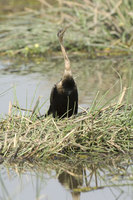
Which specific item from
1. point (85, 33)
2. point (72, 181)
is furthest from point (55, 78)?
point (72, 181)

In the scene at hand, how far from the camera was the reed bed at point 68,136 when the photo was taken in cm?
561

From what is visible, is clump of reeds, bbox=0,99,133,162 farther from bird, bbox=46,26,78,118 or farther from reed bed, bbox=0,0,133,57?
reed bed, bbox=0,0,133,57

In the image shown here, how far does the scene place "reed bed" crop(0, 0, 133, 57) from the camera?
40.8ft

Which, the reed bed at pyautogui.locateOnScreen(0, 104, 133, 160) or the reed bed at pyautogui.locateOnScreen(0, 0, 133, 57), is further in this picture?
the reed bed at pyautogui.locateOnScreen(0, 0, 133, 57)

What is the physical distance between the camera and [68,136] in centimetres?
557

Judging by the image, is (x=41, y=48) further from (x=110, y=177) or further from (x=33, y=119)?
(x=110, y=177)

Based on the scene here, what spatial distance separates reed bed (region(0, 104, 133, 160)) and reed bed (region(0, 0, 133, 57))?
6343 mm

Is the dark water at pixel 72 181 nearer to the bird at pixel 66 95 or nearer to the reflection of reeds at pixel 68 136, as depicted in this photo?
the reflection of reeds at pixel 68 136

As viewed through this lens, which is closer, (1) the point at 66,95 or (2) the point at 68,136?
(2) the point at 68,136

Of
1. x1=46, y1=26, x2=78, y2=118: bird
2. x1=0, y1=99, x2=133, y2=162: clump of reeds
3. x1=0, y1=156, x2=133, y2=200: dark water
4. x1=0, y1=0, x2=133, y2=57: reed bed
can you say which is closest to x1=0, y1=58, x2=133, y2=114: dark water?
x1=0, y1=0, x2=133, y2=57: reed bed

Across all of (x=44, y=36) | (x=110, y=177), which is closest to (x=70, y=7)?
(x=44, y=36)

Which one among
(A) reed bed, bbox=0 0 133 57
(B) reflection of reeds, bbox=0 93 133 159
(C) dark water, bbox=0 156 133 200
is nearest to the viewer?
(C) dark water, bbox=0 156 133 200

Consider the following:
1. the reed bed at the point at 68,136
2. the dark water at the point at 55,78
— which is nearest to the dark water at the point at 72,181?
the reed bed at the point at 68,136

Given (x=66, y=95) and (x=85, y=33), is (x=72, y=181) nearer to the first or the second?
(x=66, y=95)
